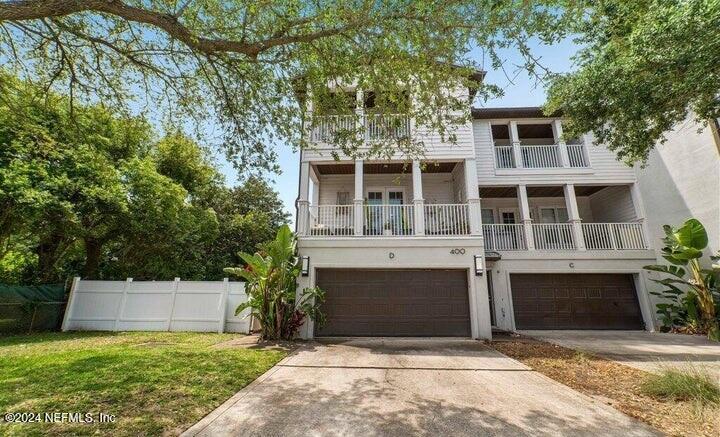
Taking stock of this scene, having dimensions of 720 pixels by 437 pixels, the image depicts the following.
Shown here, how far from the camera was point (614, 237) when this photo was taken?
11641mm

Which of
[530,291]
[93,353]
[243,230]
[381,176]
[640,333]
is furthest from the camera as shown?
[243,230]

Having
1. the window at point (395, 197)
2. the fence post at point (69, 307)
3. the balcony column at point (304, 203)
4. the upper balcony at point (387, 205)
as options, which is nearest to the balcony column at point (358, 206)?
the upper balcony at point (387, 205)

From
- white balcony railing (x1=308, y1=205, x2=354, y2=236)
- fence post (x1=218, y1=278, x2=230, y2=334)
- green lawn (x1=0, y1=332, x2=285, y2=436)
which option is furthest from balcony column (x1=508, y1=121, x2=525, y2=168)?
fence post (x1=218, y1=278, x2=230, y2=334)

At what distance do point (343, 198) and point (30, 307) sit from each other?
10.8m

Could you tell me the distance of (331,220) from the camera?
428 inches

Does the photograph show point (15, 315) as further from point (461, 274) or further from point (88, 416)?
point (461, 274)

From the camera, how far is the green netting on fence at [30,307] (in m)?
9.45

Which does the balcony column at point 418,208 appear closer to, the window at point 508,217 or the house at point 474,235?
the house at point 474,235

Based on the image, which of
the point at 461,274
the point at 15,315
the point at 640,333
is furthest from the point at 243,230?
the point at 640,333

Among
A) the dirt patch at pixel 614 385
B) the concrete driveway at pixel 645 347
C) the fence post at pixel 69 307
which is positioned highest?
the fence post at pixel 69 307

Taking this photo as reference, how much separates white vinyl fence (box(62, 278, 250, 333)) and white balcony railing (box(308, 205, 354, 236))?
3238 mm

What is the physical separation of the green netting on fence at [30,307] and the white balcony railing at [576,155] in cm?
1976

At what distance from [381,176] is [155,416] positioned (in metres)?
10.4

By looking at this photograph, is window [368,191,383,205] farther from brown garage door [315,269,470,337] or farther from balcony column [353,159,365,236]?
brown garage door [315,269,470,337]
